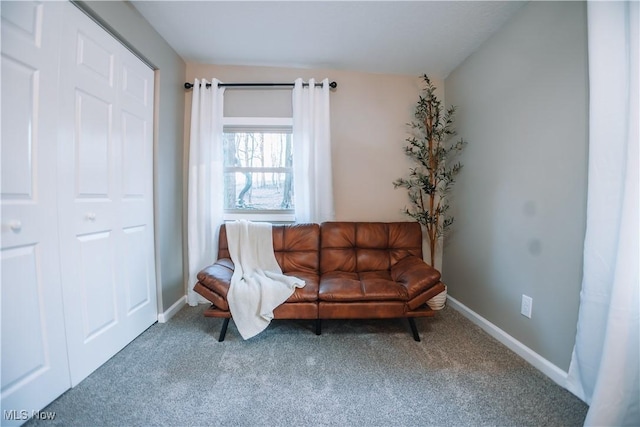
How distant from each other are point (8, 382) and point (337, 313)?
1645 mm

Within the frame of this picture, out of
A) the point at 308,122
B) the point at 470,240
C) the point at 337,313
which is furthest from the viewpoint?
the point at 308,122

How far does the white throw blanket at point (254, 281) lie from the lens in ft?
5.62

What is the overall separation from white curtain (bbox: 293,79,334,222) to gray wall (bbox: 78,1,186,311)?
44.2 inches

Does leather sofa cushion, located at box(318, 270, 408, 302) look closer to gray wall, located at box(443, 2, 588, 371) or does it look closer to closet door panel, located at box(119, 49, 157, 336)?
gray wall, located at box(443, 2, 588, 371)

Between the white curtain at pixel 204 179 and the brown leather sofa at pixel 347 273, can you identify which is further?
the white curtain at pixel 204 179

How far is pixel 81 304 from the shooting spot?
54.9 inches

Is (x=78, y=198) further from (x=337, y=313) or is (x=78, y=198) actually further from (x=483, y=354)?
(x=483, y=354)

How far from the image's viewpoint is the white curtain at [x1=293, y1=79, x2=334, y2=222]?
7.88ft

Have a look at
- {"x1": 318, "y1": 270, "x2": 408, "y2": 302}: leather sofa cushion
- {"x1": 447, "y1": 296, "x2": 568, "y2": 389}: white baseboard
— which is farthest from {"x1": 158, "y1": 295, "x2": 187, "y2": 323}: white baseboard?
{"x1": 447, "y1": 296, "x2": 568, "y2": 389}: white baseboard

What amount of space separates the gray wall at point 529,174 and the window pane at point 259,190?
1745mm

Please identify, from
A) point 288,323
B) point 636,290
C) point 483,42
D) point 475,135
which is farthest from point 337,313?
point 483,42

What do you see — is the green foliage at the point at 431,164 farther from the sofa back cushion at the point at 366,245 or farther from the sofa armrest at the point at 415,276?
the sofa armrest at the point at 415,276

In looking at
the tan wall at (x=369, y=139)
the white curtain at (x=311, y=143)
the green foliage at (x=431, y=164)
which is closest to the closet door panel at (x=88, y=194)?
the white curtain at (x=311, y=143)

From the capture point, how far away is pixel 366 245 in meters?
2.32
